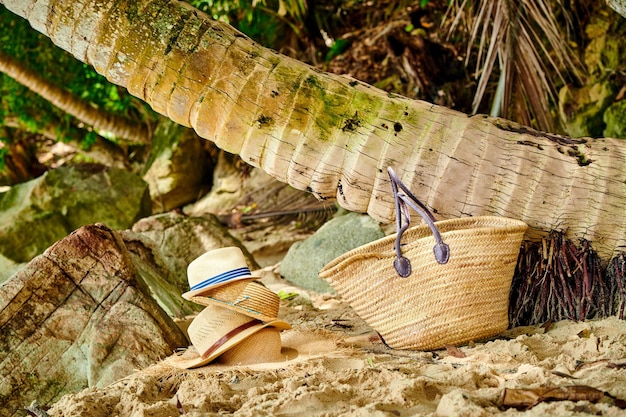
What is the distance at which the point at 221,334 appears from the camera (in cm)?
285

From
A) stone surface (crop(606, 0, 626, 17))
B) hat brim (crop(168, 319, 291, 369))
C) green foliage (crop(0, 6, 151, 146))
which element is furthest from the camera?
green foliage (crop(0, 6, 151, 146))

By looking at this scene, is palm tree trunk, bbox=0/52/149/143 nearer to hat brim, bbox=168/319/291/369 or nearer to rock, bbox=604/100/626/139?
hat brim, bbox=168/319/291/369

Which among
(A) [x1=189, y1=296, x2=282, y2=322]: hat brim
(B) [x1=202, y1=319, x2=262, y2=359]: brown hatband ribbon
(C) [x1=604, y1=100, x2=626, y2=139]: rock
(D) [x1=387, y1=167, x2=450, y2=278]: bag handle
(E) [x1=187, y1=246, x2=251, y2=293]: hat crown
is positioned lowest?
(B) [x1=202, y1=319, x2=262, y2=359]: brown hatband ribbon

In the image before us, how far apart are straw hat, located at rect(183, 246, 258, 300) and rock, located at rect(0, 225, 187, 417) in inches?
16.3

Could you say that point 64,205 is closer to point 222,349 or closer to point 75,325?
point 75,325

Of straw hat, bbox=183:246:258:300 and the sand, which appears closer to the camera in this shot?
the sand

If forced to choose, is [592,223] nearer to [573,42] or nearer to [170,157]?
[573,42]

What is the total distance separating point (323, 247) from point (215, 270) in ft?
7.50

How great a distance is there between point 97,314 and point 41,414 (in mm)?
1022

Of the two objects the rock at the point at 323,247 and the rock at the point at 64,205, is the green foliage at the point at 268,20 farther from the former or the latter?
the rock at the point at 323,247

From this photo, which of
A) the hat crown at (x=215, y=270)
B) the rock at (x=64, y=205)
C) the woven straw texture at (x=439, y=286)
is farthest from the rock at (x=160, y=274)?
the rock at (x=64, y=205)

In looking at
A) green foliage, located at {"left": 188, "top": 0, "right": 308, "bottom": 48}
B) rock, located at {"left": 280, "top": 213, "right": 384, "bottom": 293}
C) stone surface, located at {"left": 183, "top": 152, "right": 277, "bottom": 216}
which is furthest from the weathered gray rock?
green foliage, located at {"left": 188, "top": 0, "right": 308, "bottom": 48}

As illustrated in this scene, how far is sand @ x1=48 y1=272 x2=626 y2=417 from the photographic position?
2.01m

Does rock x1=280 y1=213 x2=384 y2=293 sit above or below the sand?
below
